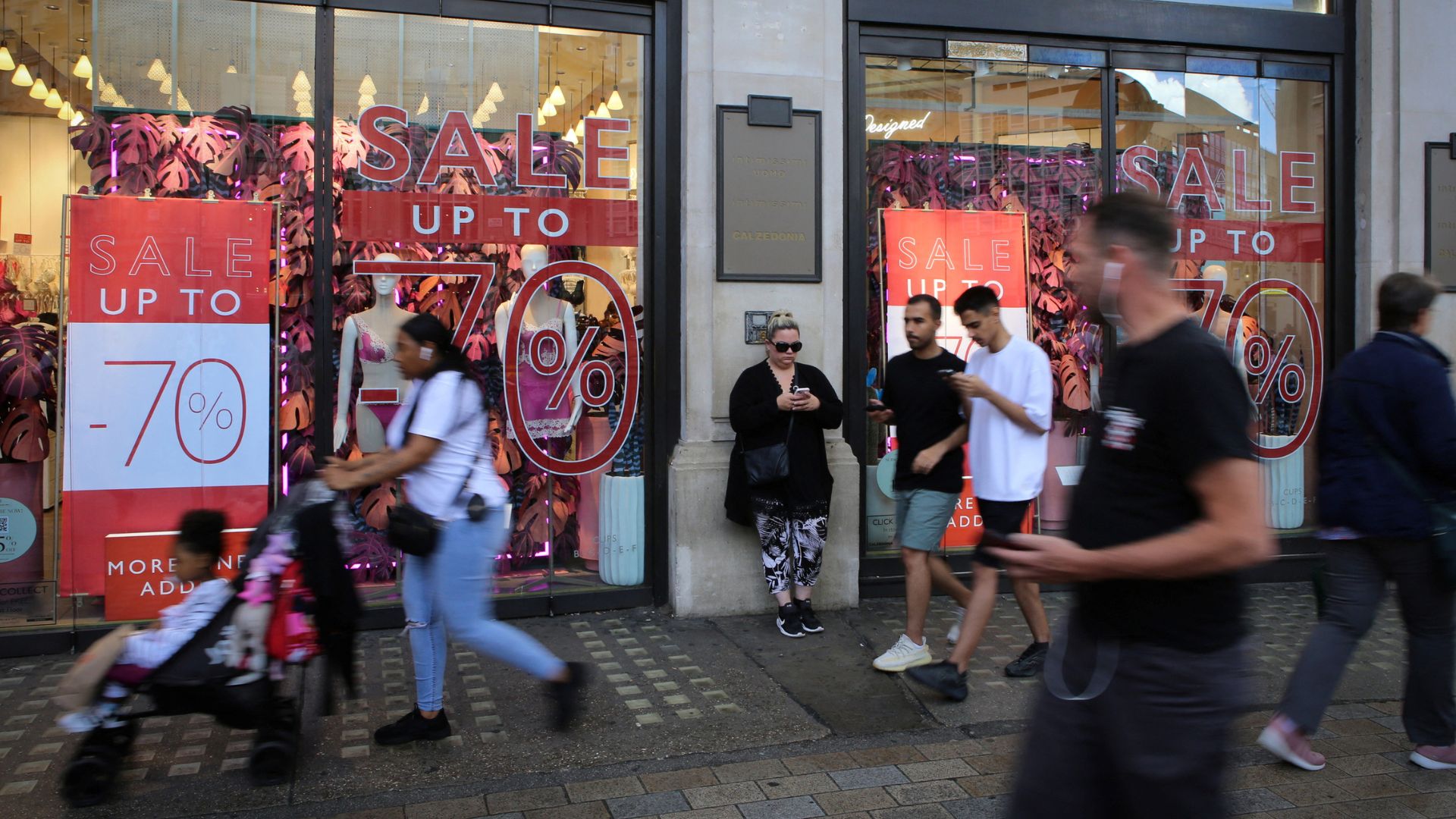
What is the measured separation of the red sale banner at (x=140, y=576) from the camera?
6008mm

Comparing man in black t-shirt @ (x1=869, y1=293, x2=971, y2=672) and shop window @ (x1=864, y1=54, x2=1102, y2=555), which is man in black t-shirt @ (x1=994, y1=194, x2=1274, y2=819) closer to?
man in black t-shirt @ (x1=869, y1=293, x2=971, y2=672)

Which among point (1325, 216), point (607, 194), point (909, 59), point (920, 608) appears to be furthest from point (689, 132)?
point (1325, 216)

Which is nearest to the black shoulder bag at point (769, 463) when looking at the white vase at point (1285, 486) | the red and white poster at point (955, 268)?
the red and white poster at point (955, 268)

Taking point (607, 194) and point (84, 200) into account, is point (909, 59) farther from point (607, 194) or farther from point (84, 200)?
point (84, 200)

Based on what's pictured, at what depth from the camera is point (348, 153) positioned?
21.0ft

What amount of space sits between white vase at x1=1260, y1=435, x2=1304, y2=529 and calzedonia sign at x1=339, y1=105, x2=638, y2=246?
16.0 ft

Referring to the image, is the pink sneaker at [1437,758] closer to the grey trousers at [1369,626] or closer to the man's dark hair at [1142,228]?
the grey trousers at [1369,626]

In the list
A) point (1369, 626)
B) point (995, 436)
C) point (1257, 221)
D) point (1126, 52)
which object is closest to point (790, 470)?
point (995, 436)

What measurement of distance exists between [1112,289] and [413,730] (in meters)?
3.39

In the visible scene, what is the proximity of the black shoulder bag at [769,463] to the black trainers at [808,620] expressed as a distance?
29.6 inches

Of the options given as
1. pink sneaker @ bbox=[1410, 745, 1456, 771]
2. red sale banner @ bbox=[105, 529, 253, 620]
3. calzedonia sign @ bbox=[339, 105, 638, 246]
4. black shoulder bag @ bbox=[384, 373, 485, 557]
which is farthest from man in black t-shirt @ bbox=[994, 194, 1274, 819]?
red sale banner @ bbox=[105, 529, 253, 620]

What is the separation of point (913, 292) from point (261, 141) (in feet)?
13.3

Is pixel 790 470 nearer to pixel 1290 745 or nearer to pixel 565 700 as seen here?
pixel 565 700

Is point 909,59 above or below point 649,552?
above
